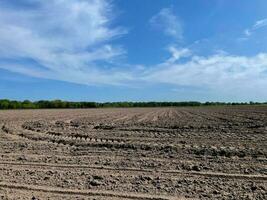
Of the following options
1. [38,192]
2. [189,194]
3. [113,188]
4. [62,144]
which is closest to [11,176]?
[38,192]

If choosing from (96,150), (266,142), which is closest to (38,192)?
(96,150)

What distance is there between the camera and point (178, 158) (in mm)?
9836

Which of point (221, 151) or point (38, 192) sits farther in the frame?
point (221, 151)

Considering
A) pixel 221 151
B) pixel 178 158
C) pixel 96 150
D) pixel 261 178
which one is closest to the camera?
pixel 261 178

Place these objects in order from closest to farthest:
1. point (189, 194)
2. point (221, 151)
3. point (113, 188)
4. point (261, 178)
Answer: point (189, 194), point (113, 188), point (261, 178), point (221, 151)

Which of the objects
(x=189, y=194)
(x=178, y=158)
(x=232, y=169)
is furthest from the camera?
(x=178, y=158)

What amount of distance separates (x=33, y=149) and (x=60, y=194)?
588 cm

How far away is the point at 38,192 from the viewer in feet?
21.7

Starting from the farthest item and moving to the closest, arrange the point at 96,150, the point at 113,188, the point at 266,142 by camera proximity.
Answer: the point at 266,142
the point at 96,150
the point at 113,188

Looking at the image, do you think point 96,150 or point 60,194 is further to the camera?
point 96,150

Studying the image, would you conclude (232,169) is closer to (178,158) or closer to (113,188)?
(178,158)

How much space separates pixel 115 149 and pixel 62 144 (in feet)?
8.01

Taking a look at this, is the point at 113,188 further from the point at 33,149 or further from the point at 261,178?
the point at 33,149

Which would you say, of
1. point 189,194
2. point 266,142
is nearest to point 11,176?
point 189,194
